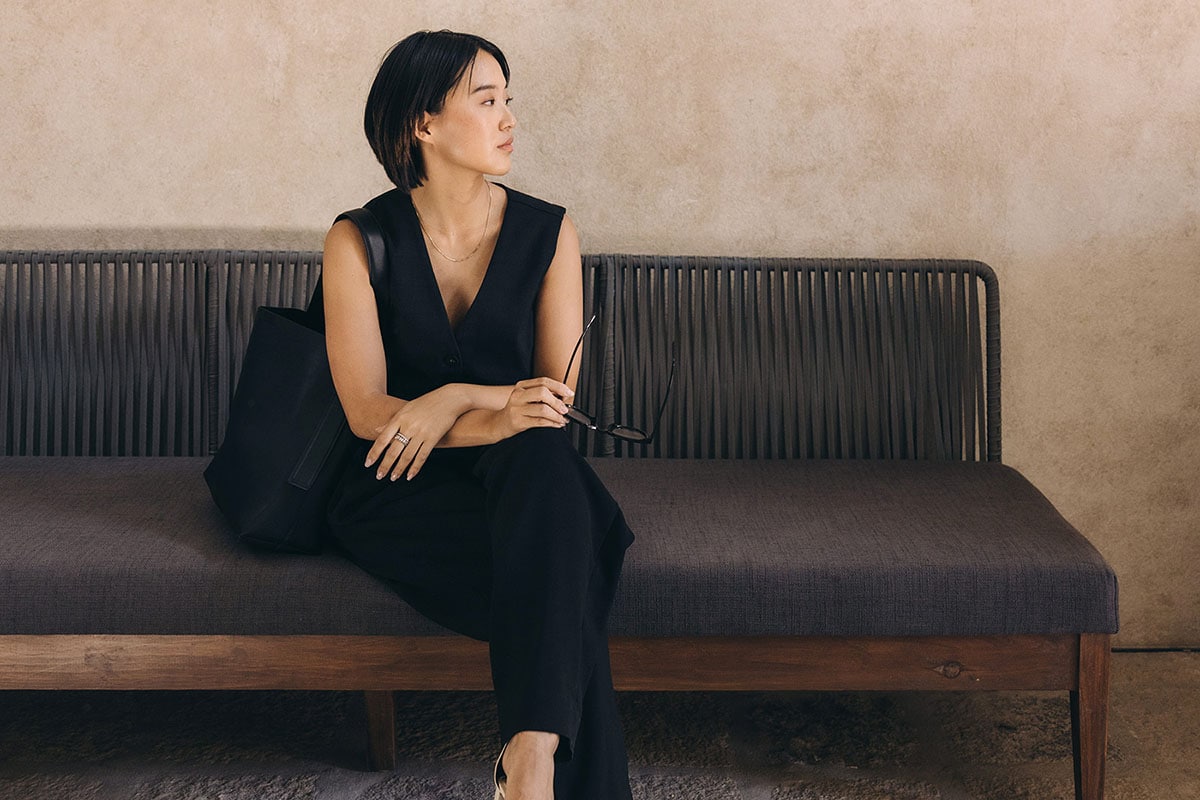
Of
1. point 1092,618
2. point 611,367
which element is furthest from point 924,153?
point 1092,618

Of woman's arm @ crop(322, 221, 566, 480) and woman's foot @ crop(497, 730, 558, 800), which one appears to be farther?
woman's arm @ crop(322, 221, 566, 480)

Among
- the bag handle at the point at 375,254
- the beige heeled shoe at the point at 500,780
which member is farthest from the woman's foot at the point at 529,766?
the bag handle at the point at 375,254

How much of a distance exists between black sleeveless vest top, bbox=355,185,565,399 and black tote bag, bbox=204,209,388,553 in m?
0.04

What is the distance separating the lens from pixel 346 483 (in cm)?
170

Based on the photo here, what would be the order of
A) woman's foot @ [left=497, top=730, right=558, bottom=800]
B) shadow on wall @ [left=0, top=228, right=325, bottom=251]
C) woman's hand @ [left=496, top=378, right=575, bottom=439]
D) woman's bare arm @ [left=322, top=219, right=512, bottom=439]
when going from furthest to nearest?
1. shadow on wall @ [left=0, top=228, right=325, bottom=251]
2. woman's bare arm @ [left=322, top=219, right=512, bottom=439]
3. woman's hand @ [left=496, top=378, right=575, bottom=439]
4. woman's foot @ [left=497, top=730, right=558, bottom=800]

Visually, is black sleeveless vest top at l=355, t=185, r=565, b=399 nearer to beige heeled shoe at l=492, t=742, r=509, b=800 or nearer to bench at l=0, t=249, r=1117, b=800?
bench at l=0, t=249, r=1117, b=800

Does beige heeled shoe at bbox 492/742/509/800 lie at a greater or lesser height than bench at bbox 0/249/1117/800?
lesser

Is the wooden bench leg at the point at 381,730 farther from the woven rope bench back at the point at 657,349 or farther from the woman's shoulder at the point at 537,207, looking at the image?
the woman's shoulder at the point at 537,207

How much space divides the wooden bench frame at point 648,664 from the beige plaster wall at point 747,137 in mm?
870

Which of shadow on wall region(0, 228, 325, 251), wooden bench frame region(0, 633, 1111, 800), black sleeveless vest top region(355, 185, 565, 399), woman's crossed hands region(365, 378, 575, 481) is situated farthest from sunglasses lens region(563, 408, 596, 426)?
shadow on wall region(0, 228, 325, 251)

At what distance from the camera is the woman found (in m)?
1.41

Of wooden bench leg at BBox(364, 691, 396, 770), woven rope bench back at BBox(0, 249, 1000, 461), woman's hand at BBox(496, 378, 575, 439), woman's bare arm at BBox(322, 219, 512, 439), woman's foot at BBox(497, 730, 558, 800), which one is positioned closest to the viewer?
woman's foot at BBox(497, 730, 558, 800)

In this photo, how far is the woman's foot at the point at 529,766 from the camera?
1.33 m

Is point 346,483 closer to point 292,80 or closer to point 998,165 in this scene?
point 292,80
